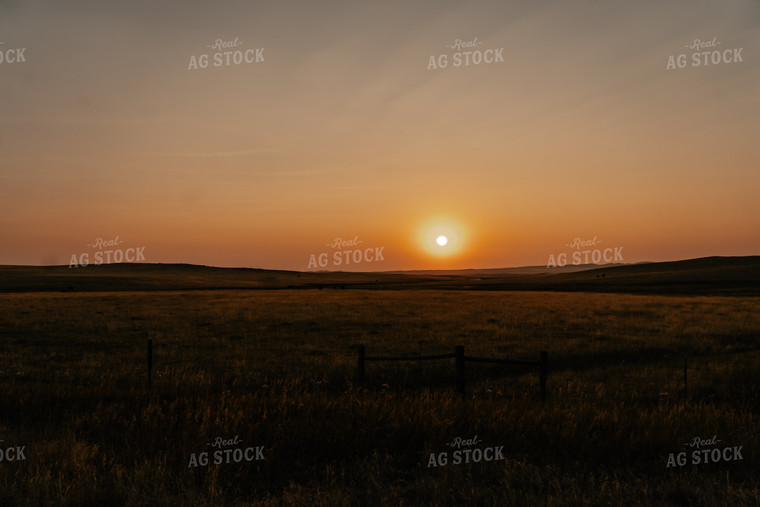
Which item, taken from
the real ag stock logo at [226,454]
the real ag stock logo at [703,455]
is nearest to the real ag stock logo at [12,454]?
the real ag stock logo at [226,454]

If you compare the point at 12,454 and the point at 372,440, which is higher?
the point at 12,454

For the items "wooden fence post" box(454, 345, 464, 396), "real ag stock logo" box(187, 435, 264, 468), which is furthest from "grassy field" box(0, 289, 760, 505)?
"wooden fence post" box(454, 345, 464, 396)

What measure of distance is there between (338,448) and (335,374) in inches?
417

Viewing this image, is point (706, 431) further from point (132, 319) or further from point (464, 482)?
point (132, 319)

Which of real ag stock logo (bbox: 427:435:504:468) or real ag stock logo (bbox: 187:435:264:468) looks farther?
real ag stock logo (bbox: 427:435:504:468)

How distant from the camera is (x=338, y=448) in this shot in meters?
7.66

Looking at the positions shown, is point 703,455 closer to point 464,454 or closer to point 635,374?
point 464,454

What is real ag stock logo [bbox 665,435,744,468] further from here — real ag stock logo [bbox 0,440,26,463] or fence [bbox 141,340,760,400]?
real ag stock logo [bbox 0,440,26,463]

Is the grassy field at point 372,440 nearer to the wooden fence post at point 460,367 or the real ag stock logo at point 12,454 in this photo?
the real ag stock logo at point 12,454

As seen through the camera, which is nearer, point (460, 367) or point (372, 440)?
point (372, 440)

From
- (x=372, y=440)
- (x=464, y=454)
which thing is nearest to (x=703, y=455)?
(x=464, y=454)

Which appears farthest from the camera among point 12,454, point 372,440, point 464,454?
point 372,440

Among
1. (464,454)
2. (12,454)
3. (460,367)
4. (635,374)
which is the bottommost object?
(635,374)

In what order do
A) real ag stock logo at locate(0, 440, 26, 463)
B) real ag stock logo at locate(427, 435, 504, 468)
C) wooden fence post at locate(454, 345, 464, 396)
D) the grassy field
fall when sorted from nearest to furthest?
the grassy field
real ag stock logo at locate(0, 440, 26, 463)
real ag stock logo at locate(427, 435, 504, 468)
wooden fence post at locate(454, 345, 464, 396)
